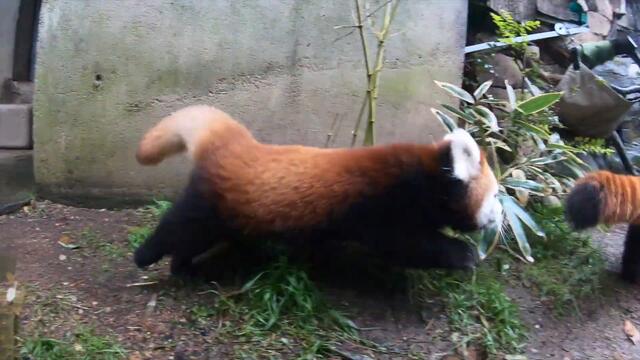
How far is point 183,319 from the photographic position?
3982 millimetres

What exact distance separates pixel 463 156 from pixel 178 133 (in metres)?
1.54

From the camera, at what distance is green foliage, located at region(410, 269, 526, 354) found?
13.5 ft

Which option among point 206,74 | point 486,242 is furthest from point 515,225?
point 206,74

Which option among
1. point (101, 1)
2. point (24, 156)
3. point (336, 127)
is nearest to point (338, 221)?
point (336, 127)

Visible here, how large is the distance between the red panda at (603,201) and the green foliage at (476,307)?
601mm

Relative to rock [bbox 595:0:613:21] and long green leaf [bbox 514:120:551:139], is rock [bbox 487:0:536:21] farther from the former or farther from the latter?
long green leaf [bbox 514:120:551:139]

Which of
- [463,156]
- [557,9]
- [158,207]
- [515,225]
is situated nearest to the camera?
[463,156]

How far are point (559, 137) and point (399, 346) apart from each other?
2.21 m

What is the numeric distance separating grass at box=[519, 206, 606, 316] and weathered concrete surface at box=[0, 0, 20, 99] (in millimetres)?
5083

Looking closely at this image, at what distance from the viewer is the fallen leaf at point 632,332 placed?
4387 mm

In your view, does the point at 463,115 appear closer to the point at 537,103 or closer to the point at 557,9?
the point at 537,103

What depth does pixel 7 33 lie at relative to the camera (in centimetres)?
734

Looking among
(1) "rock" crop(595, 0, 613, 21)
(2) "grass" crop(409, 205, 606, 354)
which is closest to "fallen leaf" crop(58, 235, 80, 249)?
(2) "grass" crop(409, 205, 606, 354)

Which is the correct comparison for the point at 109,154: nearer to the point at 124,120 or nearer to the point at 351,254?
the point at 124,120
